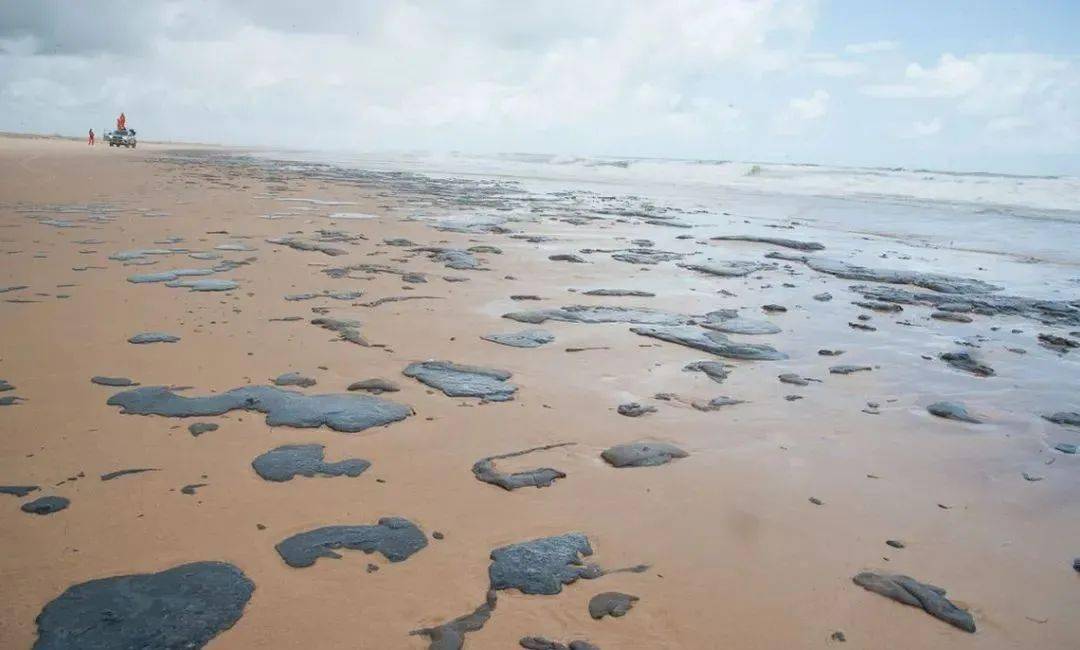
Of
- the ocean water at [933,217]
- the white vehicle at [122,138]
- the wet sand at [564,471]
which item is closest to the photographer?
the wet sand at [564,471]

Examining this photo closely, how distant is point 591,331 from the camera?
17.4 feet

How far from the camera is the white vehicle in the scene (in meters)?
45.0

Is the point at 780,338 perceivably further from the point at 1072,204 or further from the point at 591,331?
the point at 1072,204

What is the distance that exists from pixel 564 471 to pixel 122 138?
5132 cm

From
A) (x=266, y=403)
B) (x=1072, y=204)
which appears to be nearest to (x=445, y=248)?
(x=266, y=403)

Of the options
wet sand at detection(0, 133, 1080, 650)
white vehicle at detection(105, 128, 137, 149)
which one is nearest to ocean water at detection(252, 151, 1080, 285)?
wet sand at detection(0, 133, 1080, 650)

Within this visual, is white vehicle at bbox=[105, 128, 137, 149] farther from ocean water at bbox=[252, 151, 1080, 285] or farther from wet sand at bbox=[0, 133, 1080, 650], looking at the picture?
wet sand at bbox=[0, 133, 1080, 650]

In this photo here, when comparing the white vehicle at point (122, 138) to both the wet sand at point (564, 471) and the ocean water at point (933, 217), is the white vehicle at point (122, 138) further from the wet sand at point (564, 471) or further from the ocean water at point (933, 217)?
the wet sand at point (564, 471)

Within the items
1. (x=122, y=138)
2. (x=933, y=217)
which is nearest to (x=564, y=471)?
(x=933, y=217)

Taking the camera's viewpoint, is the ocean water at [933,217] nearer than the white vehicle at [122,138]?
Yes

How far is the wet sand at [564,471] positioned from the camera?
2.12 meters

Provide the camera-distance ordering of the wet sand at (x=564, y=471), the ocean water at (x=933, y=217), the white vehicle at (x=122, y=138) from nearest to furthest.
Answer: the wet sand at (x=564, y=471), the ocean water at (x=933, y=217), the white vehicle at (x=122, y=138)

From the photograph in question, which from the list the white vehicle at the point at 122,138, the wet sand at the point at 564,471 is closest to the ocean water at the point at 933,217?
the wet sand at the point at 564,471

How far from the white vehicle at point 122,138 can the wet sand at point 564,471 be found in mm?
45782
